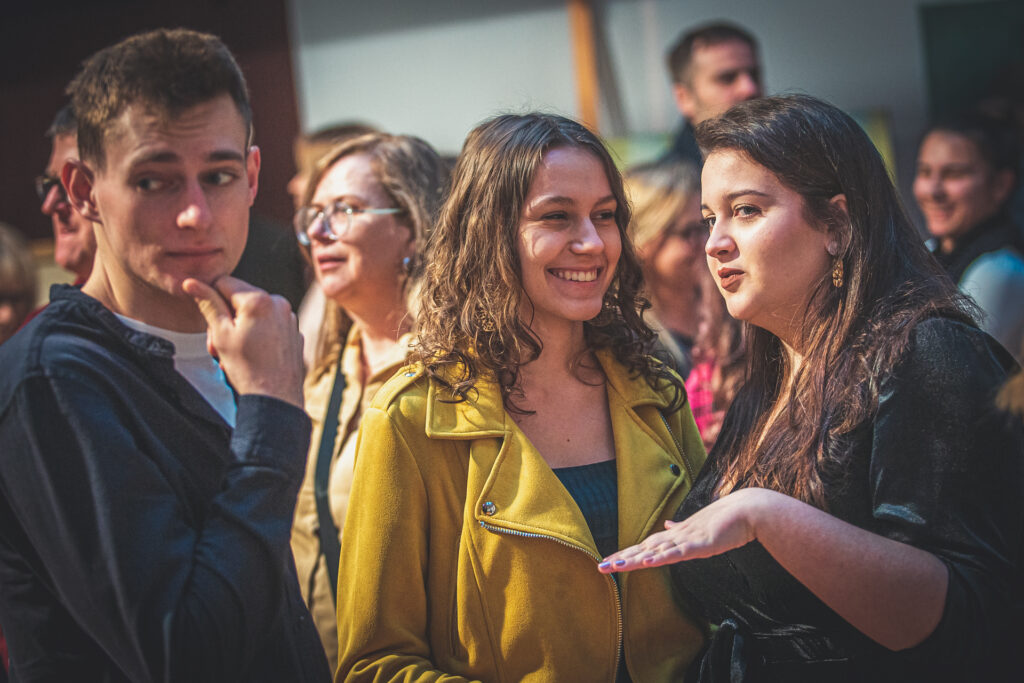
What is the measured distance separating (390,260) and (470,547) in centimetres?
112

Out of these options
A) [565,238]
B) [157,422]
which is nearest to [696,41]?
[565,238]

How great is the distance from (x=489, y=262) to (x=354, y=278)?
77 centimetres

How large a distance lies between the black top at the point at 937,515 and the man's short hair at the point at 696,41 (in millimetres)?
2798

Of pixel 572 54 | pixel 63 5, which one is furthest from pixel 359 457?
pixel 63 5

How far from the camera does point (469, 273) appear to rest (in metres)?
1.95

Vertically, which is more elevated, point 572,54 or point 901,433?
point 572,54

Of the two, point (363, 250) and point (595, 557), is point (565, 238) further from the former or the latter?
point (363, 250)

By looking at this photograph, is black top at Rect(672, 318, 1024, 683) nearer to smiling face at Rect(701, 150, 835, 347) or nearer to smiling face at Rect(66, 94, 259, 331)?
smiling face at Rect(701, 150, 835, 347)

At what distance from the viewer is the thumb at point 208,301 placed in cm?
155

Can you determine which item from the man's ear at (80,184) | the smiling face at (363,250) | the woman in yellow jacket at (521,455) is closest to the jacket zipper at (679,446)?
the woman in yellow jacket at (521,455)

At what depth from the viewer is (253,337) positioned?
1.50 meters

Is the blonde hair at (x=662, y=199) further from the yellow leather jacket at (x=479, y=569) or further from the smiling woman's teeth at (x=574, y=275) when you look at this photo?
the yellow leather jacket at (x=479, y=569)

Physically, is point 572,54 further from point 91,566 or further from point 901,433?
point 91,566

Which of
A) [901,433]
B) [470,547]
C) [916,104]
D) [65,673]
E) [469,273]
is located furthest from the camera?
[916,104]
